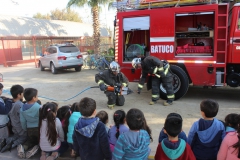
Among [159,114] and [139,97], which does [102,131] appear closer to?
[159,114]

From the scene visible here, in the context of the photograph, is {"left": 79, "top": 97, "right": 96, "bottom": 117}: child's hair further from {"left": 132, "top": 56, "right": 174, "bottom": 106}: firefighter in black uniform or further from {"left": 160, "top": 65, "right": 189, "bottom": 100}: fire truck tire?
{"left": 160, "top": 65, "right": 189, "bottom": 100}: fire truck tire

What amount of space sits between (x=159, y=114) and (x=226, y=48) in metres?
2.41

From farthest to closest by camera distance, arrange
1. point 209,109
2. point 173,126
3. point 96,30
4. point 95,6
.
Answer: point 96,30 → point 95,6 → point 209,109 → point 173,126

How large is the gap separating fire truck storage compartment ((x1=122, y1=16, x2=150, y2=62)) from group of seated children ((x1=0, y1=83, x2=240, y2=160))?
393 centimetres

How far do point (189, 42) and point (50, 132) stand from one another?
533 cm

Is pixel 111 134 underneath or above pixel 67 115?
underneath

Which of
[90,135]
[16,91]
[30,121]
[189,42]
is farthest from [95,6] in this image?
[90,135]

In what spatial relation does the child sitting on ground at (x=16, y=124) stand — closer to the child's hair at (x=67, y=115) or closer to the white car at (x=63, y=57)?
the child's hair at (x=67, y=115)

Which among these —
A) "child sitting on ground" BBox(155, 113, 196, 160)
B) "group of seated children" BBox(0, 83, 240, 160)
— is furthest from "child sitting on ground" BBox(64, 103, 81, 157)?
"child sitting on ground" BBox(155, 113, 196, 160)

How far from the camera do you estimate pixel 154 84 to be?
21.1 feet

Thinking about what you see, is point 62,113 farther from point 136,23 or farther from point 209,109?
point 136,23

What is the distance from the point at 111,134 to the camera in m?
3.12

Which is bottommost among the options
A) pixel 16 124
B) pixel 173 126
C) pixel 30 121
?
pixel 16 124

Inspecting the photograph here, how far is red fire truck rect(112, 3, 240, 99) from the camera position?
19.9 ft
